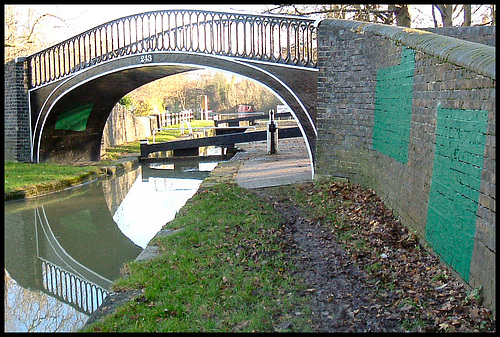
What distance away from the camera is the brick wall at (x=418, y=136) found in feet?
12.8

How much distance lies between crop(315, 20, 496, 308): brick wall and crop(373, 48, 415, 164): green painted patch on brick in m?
0.01

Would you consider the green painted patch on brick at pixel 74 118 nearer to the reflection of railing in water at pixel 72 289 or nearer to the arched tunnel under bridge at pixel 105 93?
the arched tunnel under bridge at pixel 105 93

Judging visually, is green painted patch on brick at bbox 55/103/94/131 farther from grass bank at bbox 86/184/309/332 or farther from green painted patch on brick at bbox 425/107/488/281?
green painted patch on brick at bbox 425/107/488/281

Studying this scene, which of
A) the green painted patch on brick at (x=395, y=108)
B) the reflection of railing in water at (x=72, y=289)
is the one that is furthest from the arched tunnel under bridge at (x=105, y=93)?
the reflection of railing in water at (x=72, y=289)

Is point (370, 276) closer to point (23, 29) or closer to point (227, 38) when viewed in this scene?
point (227, 38)

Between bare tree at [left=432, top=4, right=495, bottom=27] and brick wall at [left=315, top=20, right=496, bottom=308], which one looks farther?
bare tree at [left=432, top=4, right=495, bottom=27]

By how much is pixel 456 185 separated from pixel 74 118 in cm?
1359

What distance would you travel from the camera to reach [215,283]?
453cm

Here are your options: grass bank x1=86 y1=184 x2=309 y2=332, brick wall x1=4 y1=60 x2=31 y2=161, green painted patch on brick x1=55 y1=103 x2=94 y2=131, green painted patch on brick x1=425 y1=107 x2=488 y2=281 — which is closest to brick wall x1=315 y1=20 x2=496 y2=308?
green painted patch on brick x1=425 y1=107 x2=488 y2=281

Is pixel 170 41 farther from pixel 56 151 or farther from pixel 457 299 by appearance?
pixel 457 299

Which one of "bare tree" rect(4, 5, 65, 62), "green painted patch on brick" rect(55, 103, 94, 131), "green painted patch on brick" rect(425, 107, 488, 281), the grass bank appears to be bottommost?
the grass bank

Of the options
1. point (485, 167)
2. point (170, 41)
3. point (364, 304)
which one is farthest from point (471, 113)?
point (170, 41)

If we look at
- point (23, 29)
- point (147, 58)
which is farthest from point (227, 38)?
point (23, 29)

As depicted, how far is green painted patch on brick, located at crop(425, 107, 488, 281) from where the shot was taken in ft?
13.1
